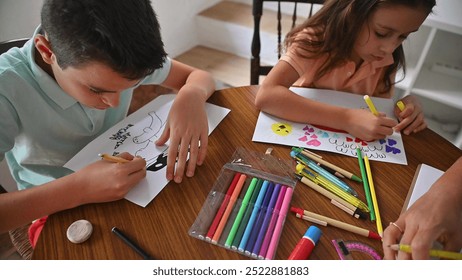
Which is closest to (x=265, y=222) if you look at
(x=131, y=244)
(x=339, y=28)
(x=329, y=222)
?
(x=329, y=222)

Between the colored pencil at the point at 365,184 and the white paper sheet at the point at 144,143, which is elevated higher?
the white paper sheet at the point at 144,143

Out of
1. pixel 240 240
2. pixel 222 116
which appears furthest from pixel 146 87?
pixel 240 240

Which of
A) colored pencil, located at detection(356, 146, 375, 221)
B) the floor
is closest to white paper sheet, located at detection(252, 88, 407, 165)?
colored pencil, located at detection(356, 146, 375, 221)

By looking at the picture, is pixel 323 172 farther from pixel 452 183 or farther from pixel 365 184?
pixel 452 183

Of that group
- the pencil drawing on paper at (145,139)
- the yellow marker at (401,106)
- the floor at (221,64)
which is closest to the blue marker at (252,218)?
the pencil drawing on paper at (145,139)

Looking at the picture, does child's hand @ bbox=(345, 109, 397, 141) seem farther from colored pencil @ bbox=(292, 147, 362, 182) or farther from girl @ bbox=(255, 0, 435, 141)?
colored pencil @ bbox=(292, 147, 362, 182)

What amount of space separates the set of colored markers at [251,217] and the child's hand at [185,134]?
0.10 metres

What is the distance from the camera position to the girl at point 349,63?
0.73 m

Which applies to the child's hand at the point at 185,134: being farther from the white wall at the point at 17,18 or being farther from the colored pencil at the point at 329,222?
the white wall at the point at 17,18

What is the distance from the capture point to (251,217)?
0.51m

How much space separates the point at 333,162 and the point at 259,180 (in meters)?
0.18

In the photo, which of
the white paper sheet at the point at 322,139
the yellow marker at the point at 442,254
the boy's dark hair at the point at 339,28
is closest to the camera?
the yellow marker at the point at 442,254

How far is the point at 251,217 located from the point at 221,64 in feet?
5.92
